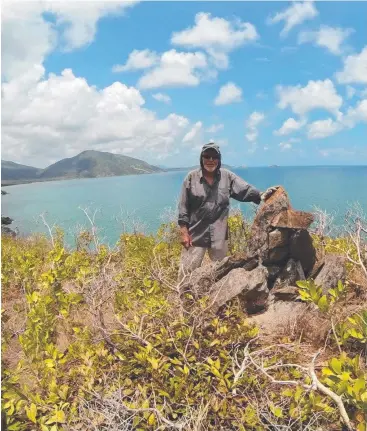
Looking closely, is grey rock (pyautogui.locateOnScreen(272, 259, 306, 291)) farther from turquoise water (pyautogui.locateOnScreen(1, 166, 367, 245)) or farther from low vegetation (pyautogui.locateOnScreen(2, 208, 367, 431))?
turquoise water (pyautogui.locateOnScreen(1, 166, 367, 245))

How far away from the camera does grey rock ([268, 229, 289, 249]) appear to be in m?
6.20

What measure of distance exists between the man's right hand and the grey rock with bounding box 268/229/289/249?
1476mm

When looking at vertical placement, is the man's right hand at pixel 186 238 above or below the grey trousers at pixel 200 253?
above

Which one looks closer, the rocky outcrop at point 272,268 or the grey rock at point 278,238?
the rocky outcrop at point 272,268

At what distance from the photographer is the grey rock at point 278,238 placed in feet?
20.3

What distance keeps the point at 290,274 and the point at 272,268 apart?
0.30 m

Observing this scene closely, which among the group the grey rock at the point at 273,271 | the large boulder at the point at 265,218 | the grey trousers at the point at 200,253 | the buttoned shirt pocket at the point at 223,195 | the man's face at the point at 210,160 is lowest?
the grey rock at the point at 273,271

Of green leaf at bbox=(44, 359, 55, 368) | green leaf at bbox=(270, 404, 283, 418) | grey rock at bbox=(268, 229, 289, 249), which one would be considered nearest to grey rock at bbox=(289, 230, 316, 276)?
grey rock at bbox=(268, 229, 289, 249)

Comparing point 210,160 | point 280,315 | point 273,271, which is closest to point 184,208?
point 210,160

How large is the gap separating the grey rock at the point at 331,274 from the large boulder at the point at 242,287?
853 millimetres

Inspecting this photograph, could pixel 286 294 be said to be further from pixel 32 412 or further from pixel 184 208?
pixel 32 412

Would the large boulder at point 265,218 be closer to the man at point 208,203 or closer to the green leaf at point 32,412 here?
the man at point 208,203

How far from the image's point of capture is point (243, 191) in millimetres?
6766

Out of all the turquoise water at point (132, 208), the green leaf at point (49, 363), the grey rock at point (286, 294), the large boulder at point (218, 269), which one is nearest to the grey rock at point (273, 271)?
the large boulder at point (218, 269)
